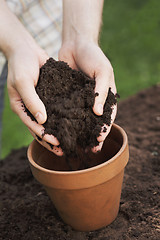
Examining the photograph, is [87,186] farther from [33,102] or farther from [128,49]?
[128,49]

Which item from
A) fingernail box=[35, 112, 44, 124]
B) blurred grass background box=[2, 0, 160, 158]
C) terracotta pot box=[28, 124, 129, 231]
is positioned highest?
fingernail box=[35, 112, 44, 124]

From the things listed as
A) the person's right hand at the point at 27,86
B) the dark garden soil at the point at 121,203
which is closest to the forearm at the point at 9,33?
the person's right hand at the point at 27,86

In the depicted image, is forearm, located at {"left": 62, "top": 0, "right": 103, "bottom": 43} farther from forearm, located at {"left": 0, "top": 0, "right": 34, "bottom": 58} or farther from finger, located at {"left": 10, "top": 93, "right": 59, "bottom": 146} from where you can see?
finger, located at {"left": 10, "top": 93, "right": 59, "bottom": 146}

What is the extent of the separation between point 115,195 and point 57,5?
5.15 ft

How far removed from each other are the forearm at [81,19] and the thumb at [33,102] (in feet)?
1.85

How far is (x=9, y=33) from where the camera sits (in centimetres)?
164

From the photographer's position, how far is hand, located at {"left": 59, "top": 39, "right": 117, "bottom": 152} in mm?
1357

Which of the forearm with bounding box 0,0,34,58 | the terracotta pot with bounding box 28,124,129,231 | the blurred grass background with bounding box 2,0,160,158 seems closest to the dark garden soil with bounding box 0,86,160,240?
the terracotta pot with bounding box 28,124,129,231

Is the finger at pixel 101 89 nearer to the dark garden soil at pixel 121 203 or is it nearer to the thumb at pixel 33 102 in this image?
the thumb at pixel 33 102

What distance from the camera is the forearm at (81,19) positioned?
68.5 inches

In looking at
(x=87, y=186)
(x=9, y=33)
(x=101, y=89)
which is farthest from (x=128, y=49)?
(x=87, y=186)

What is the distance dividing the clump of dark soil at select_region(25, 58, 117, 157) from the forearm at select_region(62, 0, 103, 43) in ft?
1.21

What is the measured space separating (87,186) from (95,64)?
652 mm

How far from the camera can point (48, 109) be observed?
1356mm
